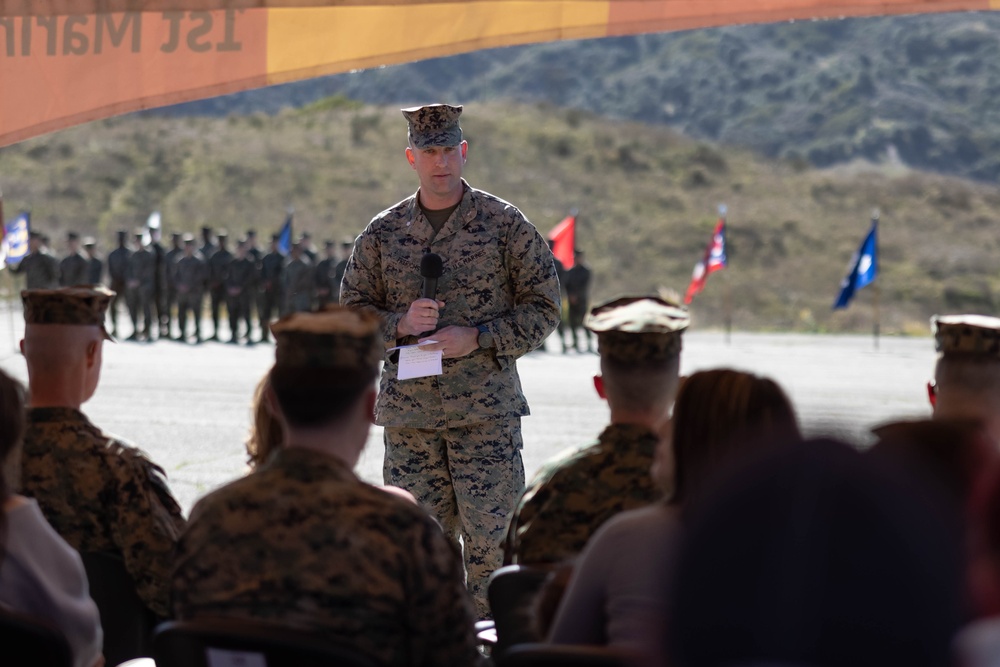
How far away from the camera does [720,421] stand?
2.22 meters

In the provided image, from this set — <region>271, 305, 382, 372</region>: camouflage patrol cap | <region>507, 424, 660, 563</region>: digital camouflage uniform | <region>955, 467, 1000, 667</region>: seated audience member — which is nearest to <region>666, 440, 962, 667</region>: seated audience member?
<region>955, 467, 1000, 667</region>: seated audience member

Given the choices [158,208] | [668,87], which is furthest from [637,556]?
[668,87]

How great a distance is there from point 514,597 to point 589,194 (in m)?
58.2

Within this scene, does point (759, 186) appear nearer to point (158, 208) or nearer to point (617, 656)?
point (158, 208)

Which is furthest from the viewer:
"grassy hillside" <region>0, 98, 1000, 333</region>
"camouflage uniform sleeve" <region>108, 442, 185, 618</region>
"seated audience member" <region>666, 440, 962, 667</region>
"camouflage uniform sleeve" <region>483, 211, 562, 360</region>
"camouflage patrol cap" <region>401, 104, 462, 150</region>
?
"grassy hillside" <region>0, 98, 1000, 333</region>

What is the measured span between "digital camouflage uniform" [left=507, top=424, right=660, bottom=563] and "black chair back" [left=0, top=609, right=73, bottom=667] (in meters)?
1.08

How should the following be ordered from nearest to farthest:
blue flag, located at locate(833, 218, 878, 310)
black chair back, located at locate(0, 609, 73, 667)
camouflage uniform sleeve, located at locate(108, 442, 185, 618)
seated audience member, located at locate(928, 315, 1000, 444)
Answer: black chair back, located at locate(0, 609, 73, 667), camouflage uniform sleeve, located at locate(108, 442, 185, 618), seated audience member, located at locate(928, 315, 1000, 444), blue flag, located at locate(833, 218, 878, 310)

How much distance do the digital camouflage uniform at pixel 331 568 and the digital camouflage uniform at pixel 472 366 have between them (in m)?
2.18

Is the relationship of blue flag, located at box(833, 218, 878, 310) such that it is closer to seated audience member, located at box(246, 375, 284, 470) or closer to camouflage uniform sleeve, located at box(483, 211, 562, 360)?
camouflage uniform sleeve, located at box(483, 211, 562, 360)

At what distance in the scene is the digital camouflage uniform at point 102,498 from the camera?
317cm

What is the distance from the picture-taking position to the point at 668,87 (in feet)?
309

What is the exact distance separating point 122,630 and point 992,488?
222 centimetres

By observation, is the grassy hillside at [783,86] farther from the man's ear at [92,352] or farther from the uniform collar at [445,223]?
the man's ear at [92,352]

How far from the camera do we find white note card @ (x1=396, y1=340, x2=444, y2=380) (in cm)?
448
